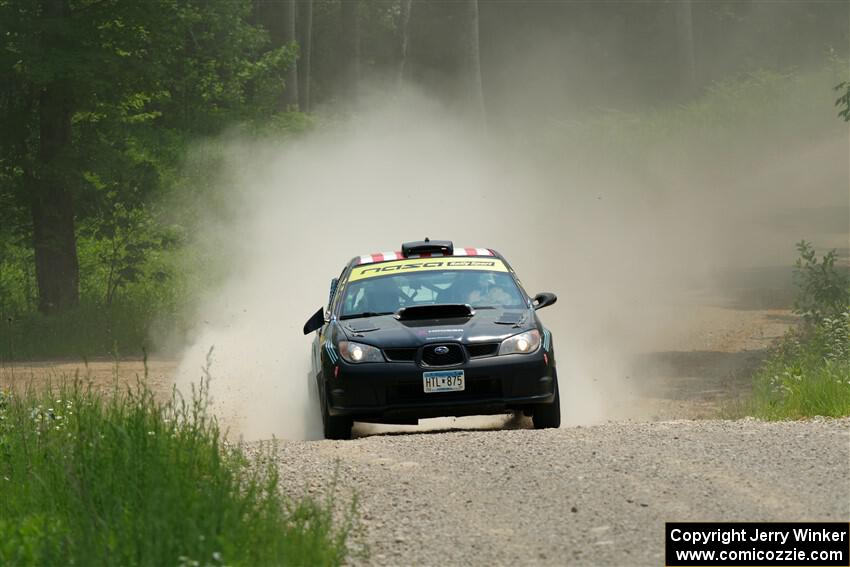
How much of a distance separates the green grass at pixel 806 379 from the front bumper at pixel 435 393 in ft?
8.05

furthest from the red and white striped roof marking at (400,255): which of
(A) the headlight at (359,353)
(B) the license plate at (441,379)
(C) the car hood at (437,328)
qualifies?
(B) the license plate at (441,379)

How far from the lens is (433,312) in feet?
43.3

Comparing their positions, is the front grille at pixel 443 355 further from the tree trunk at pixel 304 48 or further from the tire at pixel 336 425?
the tree trunk at pixel 304 48

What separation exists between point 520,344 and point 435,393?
0.82 m

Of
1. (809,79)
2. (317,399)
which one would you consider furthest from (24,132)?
(809,79)

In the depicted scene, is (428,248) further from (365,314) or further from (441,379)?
(441,379)

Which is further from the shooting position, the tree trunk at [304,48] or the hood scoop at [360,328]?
the tree trunk at [304,48]

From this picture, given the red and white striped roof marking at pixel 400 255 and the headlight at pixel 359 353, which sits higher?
the red and white striped roof marking at pixel 400 255

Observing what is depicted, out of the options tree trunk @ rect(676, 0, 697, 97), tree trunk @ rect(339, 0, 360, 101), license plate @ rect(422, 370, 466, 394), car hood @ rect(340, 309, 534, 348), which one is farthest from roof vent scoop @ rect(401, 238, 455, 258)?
tree trunk @ rect(676, 0, 697, 97)

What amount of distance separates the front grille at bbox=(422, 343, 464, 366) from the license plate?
0.12m

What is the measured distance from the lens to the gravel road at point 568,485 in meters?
8.14

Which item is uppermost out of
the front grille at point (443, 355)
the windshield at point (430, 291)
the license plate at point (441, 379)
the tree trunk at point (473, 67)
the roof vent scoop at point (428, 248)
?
the tree trunk at point (473, 67)

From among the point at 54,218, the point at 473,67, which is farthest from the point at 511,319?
the point at 473,67

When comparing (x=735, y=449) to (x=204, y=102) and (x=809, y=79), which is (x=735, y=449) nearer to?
(x=204, y=102)
